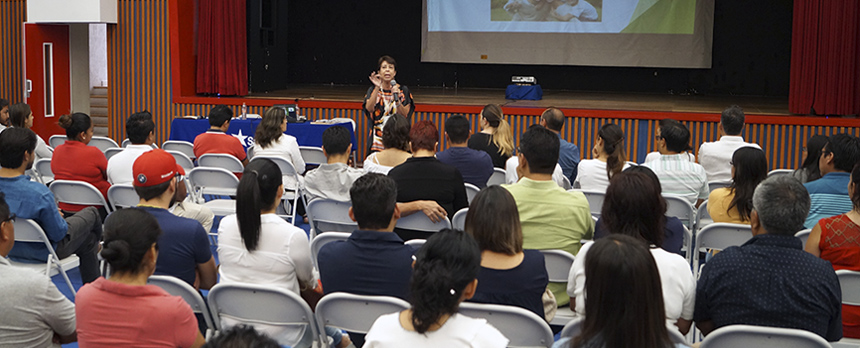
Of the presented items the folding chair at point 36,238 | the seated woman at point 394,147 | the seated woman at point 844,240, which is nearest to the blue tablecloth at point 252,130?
the seated woman at point 394,147

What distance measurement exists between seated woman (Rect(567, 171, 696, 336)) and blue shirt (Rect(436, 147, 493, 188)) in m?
2.01

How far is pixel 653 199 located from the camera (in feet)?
8.78

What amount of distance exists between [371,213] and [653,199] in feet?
3.21

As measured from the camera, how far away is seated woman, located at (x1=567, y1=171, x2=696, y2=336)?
2.50 metres

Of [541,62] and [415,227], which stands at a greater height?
[541,62]

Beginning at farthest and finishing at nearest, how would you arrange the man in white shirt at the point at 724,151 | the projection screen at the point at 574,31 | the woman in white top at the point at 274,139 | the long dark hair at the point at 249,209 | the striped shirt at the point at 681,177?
the projection screen at the point at 574,31
the woman in white top at the point at 274,139
the man in white shirt at the point at 724,151
the striped shirt at the point at 681,177
the long dark hair at the point at 249,209

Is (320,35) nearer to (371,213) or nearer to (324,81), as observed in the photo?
(324,81)

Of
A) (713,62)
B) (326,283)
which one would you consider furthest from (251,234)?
(713,62)

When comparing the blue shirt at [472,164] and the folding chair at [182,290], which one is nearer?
the folding chair at [182,290]

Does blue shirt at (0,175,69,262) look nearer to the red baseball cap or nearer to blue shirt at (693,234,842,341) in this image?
the red baseball cap

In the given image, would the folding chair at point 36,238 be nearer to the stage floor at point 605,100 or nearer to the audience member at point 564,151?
the audience member at point 564,151

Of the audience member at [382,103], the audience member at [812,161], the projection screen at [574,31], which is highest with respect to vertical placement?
the projection screen at [574,31]

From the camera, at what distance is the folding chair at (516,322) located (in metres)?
2.32

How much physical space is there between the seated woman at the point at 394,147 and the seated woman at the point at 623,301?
2983mm
